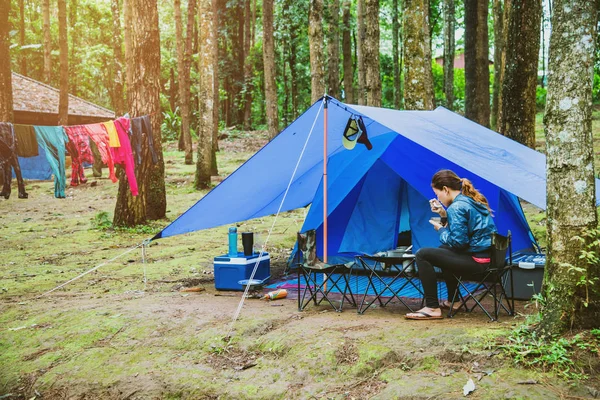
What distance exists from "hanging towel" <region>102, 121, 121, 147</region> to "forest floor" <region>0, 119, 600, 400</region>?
226cm

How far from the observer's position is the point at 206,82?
12.5 metres

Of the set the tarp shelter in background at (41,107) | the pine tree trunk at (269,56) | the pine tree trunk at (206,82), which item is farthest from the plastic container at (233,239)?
the tarp shelter in background at (41,107)

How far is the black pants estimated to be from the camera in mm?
4512

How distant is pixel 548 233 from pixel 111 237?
7.08 meters

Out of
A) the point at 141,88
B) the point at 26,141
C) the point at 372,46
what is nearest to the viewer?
the point at 26,141

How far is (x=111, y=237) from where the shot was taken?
9.20 metres

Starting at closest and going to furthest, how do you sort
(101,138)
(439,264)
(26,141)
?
(439,264)
(26,141)
(101,138)

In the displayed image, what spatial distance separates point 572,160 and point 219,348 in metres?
2.78

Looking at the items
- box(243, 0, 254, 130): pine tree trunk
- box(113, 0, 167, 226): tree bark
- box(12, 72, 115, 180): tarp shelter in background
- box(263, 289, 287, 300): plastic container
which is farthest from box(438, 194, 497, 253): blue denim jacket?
box(243, 0, 254, 130): pine tree trunk

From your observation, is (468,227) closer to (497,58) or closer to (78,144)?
(78,144)

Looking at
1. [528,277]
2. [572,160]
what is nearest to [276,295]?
[528,277]

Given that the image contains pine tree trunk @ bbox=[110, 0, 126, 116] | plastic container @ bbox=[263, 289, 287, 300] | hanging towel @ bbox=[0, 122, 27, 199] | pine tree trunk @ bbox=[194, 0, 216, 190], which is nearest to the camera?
plastic container @ bbox=[263, 289, 287, 300]

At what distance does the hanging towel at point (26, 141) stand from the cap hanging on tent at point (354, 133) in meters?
5.02

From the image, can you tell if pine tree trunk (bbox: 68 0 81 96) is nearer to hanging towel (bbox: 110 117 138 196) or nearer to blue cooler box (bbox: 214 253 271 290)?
hanging towel (bbox: 110 117 138 196)
